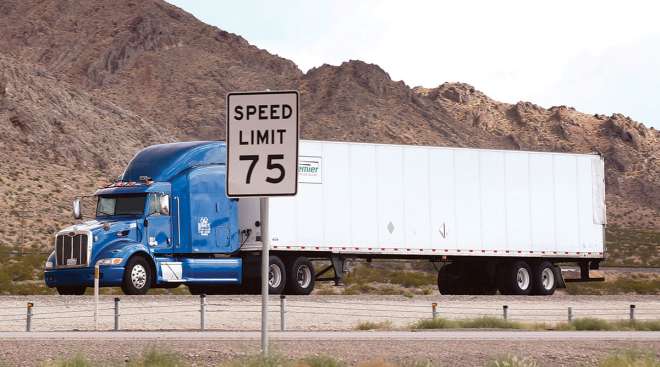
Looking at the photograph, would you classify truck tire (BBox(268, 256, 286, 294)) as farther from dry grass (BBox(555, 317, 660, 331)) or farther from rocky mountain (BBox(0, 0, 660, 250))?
rocky mountain (BBox(0, 0, 660, 250))

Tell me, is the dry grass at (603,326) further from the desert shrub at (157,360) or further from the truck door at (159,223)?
the desert shrub at (157,360)

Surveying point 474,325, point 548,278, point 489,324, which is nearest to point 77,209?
point 474,325

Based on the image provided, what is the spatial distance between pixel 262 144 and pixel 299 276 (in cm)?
2308

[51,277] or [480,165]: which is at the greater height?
[480,165]

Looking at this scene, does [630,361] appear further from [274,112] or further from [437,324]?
[437,324]

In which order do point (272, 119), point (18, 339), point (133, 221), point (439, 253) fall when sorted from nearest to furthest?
point (272, 119), point (18, 339), point (133, 221), point (439, 253)

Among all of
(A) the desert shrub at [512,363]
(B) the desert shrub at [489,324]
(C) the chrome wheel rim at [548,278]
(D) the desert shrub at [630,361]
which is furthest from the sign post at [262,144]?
(C) the chrome wheel rim at [548,278]

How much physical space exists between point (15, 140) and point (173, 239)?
5129 cm

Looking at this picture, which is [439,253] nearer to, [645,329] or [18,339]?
[645,329]

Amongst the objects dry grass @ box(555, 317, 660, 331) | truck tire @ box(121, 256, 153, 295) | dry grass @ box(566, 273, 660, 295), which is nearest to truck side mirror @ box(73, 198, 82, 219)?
truck tire @ box(121, 256, 153, 295)

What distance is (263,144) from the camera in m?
10.8

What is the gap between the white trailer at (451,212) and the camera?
1331 inches

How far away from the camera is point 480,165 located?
3731cm

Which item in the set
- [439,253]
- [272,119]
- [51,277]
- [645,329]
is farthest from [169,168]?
[272,119]
